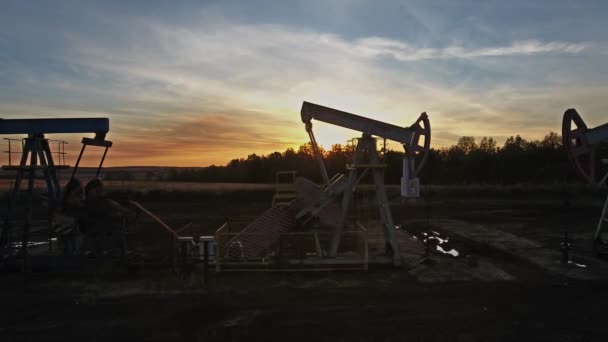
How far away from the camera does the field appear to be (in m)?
7.11

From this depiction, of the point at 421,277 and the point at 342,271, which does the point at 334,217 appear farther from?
the point at 421,277

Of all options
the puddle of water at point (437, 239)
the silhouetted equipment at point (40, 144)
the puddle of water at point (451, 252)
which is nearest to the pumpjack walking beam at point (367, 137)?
the puddle of water at point (437, 239)

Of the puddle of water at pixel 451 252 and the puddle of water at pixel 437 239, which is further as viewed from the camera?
the puddle of water at pixel 437 239

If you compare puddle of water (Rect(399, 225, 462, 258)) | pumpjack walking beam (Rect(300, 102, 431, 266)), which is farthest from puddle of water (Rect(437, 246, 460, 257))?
pumpjack walking beam (Rect(300, 102, 431, 266))

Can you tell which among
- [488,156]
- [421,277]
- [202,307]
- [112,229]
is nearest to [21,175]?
[112,229]

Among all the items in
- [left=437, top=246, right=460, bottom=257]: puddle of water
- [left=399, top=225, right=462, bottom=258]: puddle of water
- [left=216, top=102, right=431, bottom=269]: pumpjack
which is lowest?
[left=437, top=246, right=460, bottom=257]: puddle of water

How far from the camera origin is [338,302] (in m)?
8.63

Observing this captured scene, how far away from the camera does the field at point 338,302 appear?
7.11m

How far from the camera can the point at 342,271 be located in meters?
11.1

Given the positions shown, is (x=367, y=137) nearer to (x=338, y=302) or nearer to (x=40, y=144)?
(x=338, y=302)

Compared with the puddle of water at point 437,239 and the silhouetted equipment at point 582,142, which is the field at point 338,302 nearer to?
the puddle of water at point 437,239

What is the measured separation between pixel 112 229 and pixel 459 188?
121ft

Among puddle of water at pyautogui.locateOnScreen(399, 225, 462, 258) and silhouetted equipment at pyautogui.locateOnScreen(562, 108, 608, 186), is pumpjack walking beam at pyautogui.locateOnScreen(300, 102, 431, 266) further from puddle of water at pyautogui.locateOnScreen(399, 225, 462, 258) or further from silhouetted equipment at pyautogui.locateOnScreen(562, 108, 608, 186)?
silhouetted equipment at pyautogui.locateOnScreen(562, 108, 608, 186)

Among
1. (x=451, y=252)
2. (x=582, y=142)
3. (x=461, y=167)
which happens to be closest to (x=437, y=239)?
(x=451, y=252)
